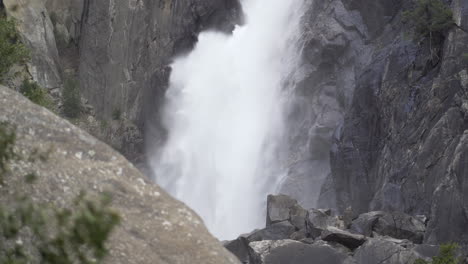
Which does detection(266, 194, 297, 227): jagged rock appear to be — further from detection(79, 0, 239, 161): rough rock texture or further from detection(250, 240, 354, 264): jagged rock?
detection(79, 0, 239, 161): rough rock texture

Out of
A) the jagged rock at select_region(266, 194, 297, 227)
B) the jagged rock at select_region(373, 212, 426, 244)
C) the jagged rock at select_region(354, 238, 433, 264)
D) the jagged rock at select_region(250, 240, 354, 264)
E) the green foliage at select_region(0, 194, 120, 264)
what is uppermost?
the jagged rock at select_region(266, 194, 297, 227)

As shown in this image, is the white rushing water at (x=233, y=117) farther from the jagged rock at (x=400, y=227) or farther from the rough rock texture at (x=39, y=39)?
the jagged rock at (x=400, y=227)

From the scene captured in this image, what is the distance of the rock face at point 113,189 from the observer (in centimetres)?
808

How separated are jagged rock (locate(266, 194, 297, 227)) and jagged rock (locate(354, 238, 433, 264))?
9.79 metres

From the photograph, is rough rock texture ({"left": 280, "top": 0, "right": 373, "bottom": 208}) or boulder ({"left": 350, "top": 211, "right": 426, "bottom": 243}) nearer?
boulder ({"left": 350, "top": 211, "right": 426, "bottom": 243})

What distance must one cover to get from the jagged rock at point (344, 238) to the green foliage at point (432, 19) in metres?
14.2

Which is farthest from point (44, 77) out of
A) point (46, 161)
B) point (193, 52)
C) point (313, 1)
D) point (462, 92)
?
point (46, 161)

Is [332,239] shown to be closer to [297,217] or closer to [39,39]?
[297,217]

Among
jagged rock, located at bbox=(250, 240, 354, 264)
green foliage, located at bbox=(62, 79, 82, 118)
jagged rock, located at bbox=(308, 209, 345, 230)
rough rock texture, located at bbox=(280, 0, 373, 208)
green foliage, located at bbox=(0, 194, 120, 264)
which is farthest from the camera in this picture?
green foliage, located at bbox=(62, 79, 82, 118)

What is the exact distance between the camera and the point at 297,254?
2870cm

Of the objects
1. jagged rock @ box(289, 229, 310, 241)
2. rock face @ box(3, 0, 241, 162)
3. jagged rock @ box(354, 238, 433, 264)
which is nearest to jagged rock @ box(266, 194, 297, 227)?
jagged rock @ box(289, 229, 310, 241)

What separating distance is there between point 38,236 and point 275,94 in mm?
52717

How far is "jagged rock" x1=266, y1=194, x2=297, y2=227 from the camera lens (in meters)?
38.0

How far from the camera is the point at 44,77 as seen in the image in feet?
209
